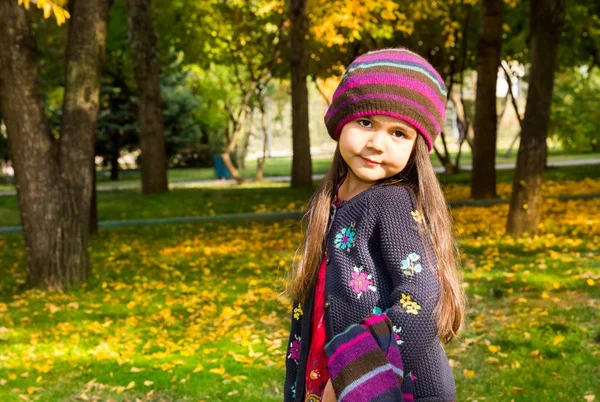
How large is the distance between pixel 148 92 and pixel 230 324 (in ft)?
42.3

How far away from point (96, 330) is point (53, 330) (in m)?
0.39

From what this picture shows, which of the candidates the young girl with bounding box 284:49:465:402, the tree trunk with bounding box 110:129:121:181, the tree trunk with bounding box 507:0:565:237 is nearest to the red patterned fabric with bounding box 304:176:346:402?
the young girl with bounding box 284:49:465:402

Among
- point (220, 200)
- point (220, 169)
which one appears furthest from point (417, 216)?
point (220, 169)

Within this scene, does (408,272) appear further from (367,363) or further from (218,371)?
(218,371)

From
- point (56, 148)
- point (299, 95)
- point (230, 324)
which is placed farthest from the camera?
point (299, 95)

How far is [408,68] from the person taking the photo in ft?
8.43

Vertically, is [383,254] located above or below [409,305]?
above

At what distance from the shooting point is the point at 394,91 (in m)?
2.53

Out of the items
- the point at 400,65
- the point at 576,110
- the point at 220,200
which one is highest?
the point at 576,110

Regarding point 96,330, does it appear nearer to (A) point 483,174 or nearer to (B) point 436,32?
(A) point 483,174

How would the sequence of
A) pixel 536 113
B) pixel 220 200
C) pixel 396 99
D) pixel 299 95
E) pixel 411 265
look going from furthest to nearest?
pixel 299 95, pixel 220 200, pixel 536 113, pixel 396 99, pixel 411 265

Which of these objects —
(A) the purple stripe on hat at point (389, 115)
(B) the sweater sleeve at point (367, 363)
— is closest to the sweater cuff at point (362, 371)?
(B) the sweater sleeve at point (367, 363)

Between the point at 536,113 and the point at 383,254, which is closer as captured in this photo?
the point at 383,254

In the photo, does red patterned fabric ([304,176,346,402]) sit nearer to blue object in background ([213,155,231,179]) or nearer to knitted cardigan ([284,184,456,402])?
knitted cardigan ([284,184,456,402])
